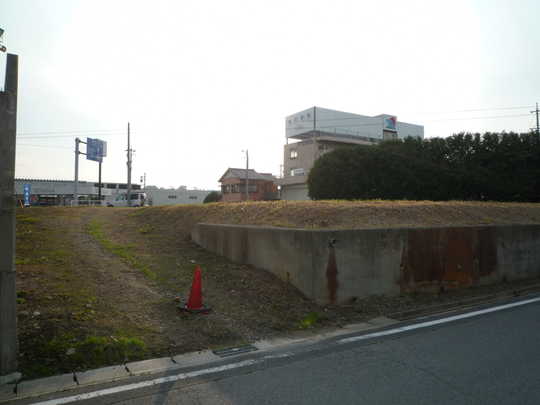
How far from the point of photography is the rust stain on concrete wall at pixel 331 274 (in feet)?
21.8

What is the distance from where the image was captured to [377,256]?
7.20 metres

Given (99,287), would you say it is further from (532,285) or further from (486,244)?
(532,285)

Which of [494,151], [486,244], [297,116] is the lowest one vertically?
[486,244]

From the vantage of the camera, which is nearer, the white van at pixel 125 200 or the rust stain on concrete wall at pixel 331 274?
the rust stain on concrete wall at pixel 331 274

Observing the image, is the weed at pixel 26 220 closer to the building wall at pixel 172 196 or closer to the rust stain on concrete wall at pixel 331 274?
Result: the rust stain on concrete wall at pixel 331 274

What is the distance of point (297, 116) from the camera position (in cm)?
5119

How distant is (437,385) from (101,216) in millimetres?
13129

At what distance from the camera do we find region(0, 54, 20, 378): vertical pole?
3.93 meters

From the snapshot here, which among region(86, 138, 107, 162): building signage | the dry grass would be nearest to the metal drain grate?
the dry grass

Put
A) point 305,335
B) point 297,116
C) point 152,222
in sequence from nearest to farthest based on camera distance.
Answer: point 305,335 < point 152,222 < point 297,116

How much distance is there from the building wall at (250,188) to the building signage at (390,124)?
60.5 feet

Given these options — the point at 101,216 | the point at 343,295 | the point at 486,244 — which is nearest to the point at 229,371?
the point at 343,295

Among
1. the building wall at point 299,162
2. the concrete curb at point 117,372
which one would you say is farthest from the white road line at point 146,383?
the building wall at point 299,162

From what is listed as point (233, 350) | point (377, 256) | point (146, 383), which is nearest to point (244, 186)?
point (377, 256)
